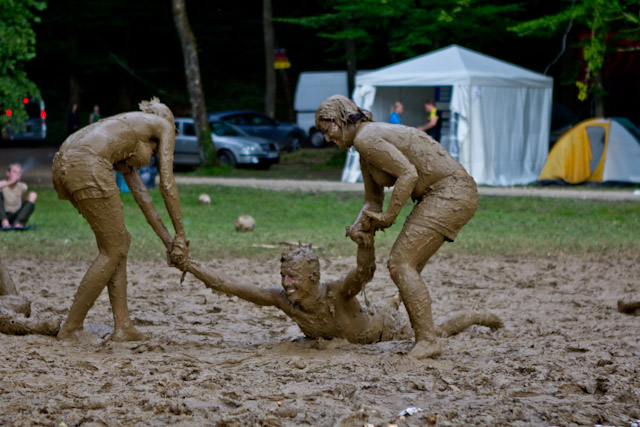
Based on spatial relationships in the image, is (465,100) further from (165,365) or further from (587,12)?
(165,365)

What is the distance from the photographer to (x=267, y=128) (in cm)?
3086

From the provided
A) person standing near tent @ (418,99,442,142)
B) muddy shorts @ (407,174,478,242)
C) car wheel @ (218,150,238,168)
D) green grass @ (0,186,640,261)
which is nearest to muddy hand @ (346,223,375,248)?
muddy shorts @ (407,174,478,242)

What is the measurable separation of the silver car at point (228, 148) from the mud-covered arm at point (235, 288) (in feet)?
60.8

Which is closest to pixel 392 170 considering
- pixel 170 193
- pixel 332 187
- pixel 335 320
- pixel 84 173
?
pixel 335 320

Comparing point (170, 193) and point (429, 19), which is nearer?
point (170, 193)

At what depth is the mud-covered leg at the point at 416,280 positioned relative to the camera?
5930 millimetres

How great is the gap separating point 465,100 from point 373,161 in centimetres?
1436

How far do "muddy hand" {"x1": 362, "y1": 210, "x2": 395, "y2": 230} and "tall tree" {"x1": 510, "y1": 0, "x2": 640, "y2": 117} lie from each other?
14.5 metres

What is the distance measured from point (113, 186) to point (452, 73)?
14477 millimetres

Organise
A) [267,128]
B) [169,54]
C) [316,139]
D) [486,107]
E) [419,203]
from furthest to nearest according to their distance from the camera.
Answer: [169,54], [316,139], [267,128], [486,107], [419,203]

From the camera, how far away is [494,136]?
20328mm

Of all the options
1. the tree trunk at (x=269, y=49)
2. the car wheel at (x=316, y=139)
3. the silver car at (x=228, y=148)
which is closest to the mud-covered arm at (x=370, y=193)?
the silver car at (x=228, y=148)

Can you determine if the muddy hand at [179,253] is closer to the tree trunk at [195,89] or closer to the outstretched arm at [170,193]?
the outstretched arm at [170,193]

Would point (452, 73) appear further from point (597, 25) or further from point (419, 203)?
point (419, 203)
